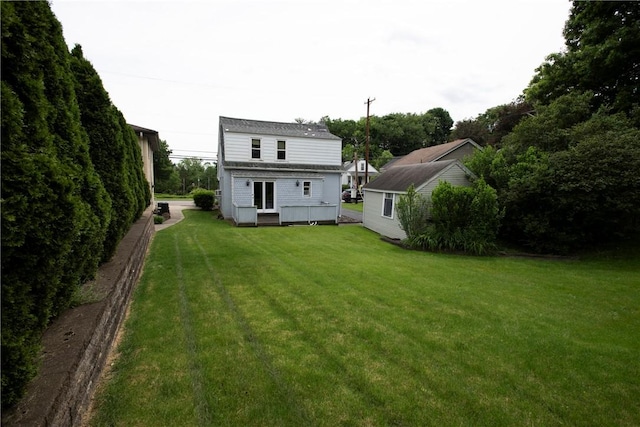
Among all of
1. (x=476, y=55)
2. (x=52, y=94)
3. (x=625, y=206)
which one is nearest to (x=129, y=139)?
(x=52, y=94)

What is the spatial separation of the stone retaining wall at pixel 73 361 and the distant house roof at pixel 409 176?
12383 mm

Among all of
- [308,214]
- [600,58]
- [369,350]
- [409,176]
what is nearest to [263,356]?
[369,350]

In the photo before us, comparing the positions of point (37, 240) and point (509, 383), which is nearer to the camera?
point (37, 240)

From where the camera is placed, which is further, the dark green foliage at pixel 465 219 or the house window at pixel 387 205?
the house window at pixel 387 205

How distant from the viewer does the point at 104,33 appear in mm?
7047

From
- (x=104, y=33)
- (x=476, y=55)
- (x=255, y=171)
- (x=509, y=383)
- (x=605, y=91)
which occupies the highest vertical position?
(x=476, y=55)

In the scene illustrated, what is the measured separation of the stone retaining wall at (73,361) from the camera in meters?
1.90

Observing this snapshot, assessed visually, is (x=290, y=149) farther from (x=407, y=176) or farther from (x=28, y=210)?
(x=28, y=210)

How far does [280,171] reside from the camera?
696 inches

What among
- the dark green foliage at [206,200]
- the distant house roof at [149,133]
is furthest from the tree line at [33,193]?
the dark green foliage at [206,200]

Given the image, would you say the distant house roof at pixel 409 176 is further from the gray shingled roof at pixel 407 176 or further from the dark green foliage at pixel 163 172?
the dark green foliage at pixel 163 172

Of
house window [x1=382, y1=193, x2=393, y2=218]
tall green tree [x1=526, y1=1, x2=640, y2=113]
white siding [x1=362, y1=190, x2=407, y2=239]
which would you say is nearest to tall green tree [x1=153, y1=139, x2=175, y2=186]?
white siding [x1=362, y1=190, x2=407, y2=239]

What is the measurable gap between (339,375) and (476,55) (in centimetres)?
1574

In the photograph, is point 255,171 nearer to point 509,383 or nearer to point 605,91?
point 509,383
